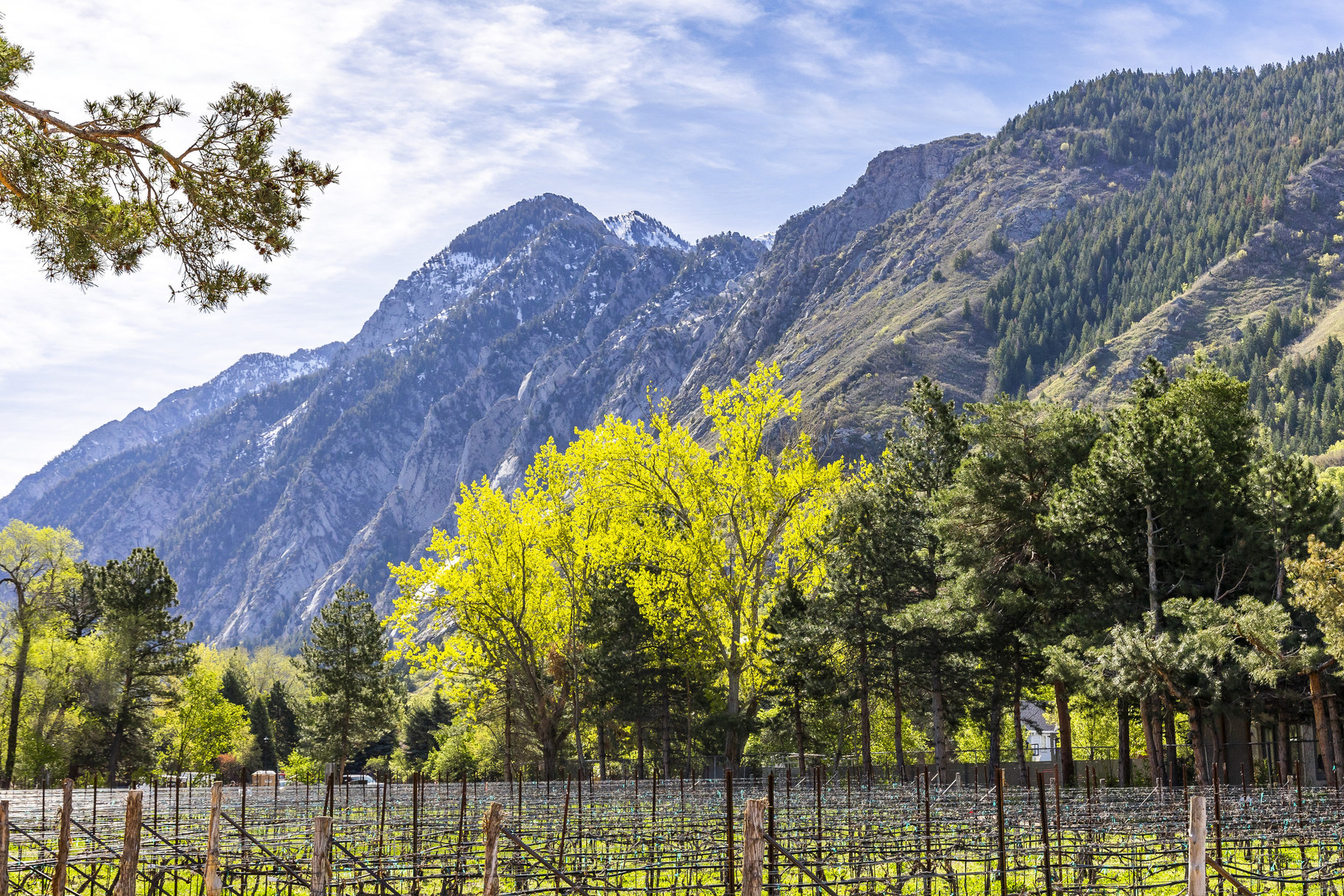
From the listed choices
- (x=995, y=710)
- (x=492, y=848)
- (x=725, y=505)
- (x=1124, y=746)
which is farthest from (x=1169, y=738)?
(x=492, y=848)

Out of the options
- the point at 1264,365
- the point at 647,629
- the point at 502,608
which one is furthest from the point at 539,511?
the point at 1264,365

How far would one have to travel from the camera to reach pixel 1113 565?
32.8m

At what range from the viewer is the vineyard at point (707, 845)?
11414 mm

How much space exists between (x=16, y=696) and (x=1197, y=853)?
55.5 metres

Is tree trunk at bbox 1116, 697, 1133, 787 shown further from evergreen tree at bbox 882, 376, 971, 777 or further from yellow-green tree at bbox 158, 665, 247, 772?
yellow-green tree at bbox 158, 665, 247, 772

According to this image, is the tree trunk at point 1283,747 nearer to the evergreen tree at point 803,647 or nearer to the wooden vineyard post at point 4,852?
the evergreen tree at point 803,647

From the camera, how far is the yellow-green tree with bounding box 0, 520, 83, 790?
2036 inches

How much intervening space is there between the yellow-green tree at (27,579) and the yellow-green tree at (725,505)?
3139 cm

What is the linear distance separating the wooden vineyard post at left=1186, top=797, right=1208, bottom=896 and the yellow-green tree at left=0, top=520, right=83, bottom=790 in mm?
54717

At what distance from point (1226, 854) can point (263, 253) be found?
58.6 feet

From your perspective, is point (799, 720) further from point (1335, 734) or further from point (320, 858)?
point (320, 858)

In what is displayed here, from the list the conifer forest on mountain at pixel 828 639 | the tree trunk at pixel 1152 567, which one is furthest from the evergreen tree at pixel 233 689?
the tree trunk at pixel 1152 567

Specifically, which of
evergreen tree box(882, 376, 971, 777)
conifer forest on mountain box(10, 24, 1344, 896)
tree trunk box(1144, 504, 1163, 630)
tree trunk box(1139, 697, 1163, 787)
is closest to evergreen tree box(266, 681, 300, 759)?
conifer forest on mountain box(10, 24, 1344, 896)

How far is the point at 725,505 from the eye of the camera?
123 feet
